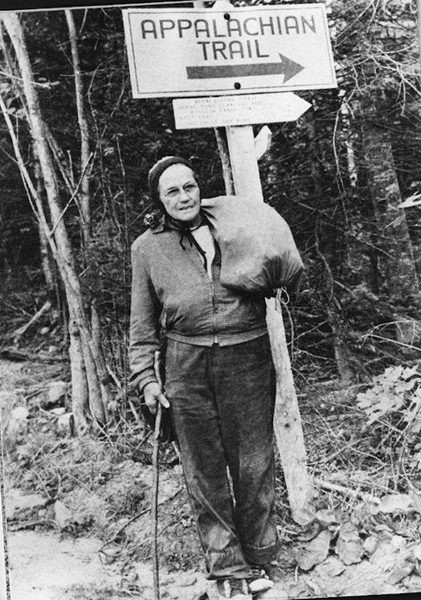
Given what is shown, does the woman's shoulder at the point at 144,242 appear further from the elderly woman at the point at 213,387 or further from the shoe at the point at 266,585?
the shoe at the point at 266,585

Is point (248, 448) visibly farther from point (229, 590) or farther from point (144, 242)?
point (144, 242)

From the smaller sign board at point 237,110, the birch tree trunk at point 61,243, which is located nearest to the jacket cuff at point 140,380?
the birch tree trunk at point 61,243

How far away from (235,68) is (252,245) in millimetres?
984

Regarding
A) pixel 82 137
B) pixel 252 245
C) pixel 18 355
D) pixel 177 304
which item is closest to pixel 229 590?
pixel 177 304

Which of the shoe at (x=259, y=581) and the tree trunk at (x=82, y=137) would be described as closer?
the shoe at (x=259, y=581)

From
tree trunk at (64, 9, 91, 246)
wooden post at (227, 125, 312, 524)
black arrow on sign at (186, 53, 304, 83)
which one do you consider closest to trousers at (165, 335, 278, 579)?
wooden post at (227, 125, 312, 524)

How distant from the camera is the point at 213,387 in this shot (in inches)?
143

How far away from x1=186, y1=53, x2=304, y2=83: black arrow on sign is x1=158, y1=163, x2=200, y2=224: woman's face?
1.71 ft

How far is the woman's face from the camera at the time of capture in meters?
3.71

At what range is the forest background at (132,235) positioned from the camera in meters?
3.78

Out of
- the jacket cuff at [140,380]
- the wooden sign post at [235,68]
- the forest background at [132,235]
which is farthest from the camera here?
the wooden sign post at [235,68]

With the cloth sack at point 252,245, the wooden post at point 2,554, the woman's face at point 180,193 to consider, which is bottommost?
the wooden post at point 2,554

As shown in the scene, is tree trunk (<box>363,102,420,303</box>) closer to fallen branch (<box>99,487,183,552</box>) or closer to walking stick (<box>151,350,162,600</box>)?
walking stick (<box>151,350,162,600</box>)

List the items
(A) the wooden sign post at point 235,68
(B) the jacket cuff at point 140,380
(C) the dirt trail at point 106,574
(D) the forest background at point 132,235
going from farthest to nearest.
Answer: (A) the wooden sign post at point 235,68 → (D) the forest background at point 132,235 → (B) the jacket cuff at point 140,380 → (C) the dirt trail at point 106,574
